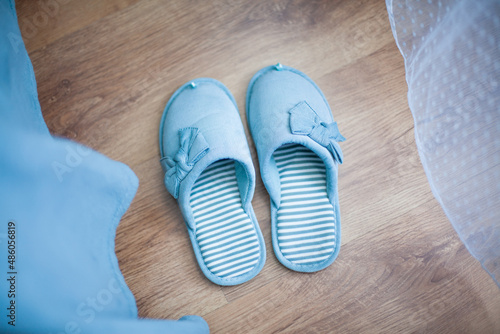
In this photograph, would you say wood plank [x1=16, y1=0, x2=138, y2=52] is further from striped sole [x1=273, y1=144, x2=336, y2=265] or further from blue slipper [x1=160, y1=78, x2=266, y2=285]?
striped sole [x1=273, y1=144, x2=336, y2=265]

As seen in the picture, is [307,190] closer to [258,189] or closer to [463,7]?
[258,189]

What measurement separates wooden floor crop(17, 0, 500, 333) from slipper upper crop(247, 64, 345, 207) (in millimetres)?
44

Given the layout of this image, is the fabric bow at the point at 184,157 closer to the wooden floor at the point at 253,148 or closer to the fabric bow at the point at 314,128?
the wooden floor at the point at 253,148

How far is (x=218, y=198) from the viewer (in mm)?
909

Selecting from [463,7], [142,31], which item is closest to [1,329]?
[142,31]

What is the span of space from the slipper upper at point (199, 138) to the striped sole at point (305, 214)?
0.35ft

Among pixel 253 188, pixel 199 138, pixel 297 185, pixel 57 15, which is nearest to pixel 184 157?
pixel 199 138

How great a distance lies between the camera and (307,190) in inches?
35.8

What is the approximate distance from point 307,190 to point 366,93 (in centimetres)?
31

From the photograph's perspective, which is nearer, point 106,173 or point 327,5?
point 106,173

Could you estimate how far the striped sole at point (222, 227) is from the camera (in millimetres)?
896

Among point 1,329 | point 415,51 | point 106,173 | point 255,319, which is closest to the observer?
point 1,329

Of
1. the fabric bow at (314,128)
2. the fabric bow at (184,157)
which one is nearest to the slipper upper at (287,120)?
the fabric bow at (314,128)

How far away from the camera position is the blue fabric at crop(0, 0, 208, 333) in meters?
A: 0.49
